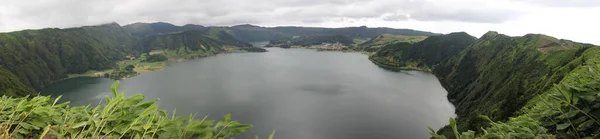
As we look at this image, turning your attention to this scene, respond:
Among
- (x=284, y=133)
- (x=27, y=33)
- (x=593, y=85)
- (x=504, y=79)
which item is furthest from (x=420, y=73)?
(x=27, y=33)

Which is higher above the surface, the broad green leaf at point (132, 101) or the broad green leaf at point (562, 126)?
the broad green leaf at point (132, 101)

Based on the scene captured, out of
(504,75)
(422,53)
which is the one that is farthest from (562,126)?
(422,53)

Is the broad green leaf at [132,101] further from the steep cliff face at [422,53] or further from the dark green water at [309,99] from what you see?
the steep cliff face at [422,53]

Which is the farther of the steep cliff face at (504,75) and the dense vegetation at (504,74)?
the steep cliff face at (504,75)

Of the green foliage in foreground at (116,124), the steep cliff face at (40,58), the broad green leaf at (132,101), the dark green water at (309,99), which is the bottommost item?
the dark green water at (309,99)

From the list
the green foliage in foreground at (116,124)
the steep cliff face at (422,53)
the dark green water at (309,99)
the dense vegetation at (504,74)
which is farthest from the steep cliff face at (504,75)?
the green foliage in foreground at (116,124)

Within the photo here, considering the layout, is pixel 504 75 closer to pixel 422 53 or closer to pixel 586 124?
pixel 586 124
